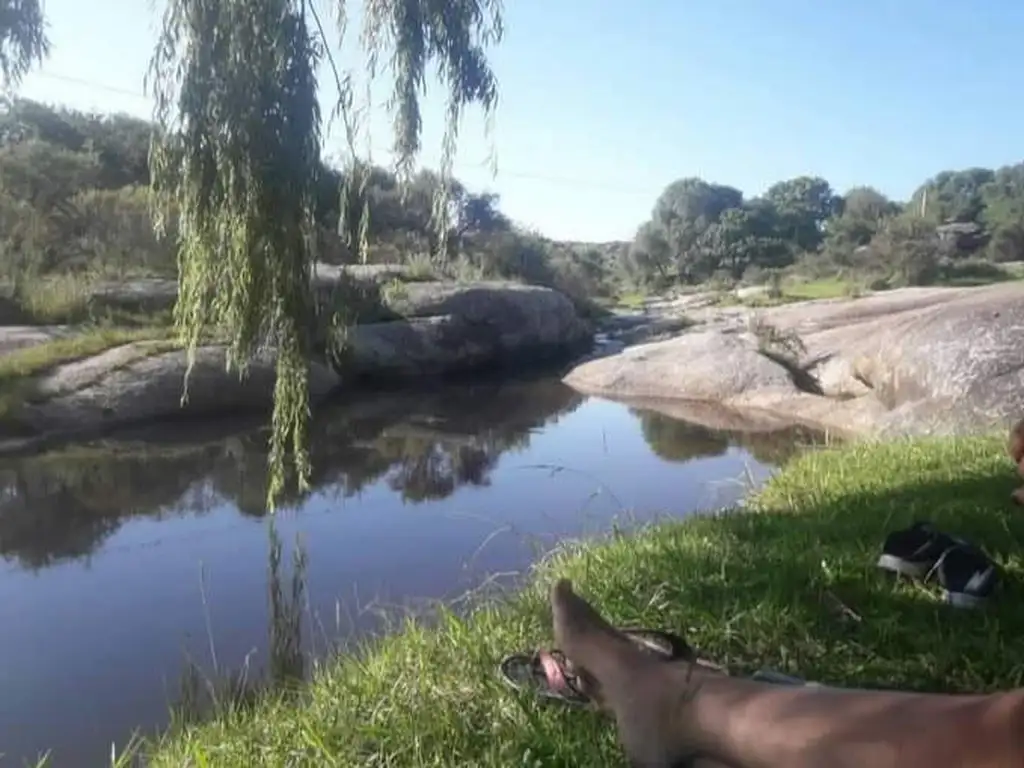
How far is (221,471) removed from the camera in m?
7.40

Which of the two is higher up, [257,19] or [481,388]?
[257,19]

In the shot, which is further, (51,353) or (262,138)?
(51,353)

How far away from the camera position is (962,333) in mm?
8289

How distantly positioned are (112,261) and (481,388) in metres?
5.48

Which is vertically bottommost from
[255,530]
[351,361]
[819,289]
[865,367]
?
[255,530]

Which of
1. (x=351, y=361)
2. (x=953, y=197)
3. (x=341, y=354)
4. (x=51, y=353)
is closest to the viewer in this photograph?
(x=51, y=353)

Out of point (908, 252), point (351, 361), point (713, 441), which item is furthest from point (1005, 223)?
point (713, 441)

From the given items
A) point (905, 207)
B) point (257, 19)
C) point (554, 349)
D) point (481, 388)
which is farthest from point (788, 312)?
point (905, 207)

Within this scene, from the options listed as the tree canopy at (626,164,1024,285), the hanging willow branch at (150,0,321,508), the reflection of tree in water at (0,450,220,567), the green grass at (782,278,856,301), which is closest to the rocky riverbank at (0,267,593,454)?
the hanging willow branch at (150,0,321,508)

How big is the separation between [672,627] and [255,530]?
3608 millimetres

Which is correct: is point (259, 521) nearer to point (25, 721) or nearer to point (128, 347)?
point (25, 721)

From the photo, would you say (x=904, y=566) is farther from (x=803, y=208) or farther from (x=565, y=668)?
(x=803, y=208)

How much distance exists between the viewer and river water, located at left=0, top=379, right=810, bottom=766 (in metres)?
3.57

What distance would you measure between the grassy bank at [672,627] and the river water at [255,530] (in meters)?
0.80
